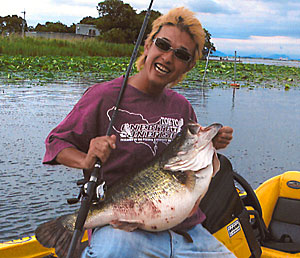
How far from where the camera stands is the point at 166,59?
8.48 feet

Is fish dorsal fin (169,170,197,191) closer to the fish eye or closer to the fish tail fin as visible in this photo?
the fish eye

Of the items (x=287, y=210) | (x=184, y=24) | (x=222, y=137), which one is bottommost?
(x=287, y=210)

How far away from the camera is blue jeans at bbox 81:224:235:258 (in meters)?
2.16

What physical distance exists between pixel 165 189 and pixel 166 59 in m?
0.80

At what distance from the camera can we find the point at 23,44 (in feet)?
100

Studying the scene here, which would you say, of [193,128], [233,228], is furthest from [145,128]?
[233,228]

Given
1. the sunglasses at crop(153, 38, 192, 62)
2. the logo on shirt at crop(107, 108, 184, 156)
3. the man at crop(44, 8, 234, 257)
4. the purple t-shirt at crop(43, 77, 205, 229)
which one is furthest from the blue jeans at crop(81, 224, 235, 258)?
the sunglasses at crop(153, 38, 192, 62)

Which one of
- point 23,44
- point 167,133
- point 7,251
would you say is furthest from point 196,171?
point 23,44

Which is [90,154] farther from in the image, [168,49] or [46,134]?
[46,134]

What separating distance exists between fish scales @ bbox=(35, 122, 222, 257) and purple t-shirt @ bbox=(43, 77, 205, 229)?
0.60 feet

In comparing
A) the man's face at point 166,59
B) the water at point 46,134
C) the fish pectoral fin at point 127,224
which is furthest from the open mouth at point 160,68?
the water at point 46,134

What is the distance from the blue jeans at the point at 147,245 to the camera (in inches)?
85.0

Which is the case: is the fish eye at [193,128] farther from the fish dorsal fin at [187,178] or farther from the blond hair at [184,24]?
the blond hair at [184,24]

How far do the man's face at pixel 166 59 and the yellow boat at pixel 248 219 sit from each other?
1.02 metres
